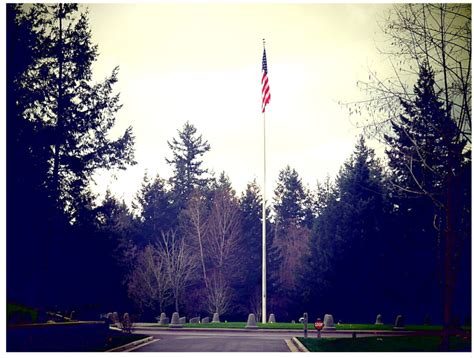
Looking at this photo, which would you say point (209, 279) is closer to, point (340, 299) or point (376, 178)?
point (340, 299)

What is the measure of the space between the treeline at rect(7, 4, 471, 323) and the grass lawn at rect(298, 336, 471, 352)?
1.69 meters

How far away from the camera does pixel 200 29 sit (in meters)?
19.6

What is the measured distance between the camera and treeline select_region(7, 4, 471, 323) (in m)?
18.3

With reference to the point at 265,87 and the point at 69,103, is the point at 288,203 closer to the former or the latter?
the point at 265,87

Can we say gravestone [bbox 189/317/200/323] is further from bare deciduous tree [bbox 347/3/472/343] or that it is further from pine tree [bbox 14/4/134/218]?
bare deciduous tree [bbox 347/3/472/343]

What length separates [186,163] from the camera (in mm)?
37469

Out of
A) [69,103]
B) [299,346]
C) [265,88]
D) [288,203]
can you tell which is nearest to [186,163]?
[288,203]

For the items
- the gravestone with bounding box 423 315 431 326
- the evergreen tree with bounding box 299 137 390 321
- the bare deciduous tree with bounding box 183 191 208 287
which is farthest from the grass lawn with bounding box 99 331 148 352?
the gravestone with bounding box 423 315 431 326

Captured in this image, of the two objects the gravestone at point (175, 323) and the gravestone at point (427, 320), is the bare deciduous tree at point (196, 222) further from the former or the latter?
the gravestone at point (427, 320)

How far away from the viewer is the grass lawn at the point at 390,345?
15.6m

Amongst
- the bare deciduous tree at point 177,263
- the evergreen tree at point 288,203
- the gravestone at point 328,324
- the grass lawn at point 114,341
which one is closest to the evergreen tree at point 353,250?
the gravestone at point 328,324

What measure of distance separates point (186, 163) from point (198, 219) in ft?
19.7

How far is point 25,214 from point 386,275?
18.0 meters
